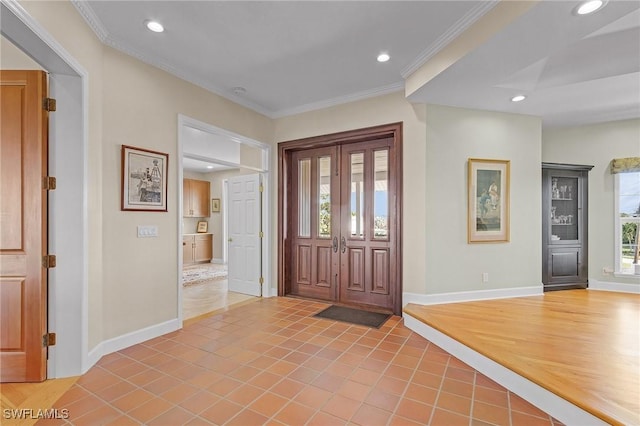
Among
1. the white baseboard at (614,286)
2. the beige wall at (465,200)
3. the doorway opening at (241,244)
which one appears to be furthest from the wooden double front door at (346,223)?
the white baseboard at (614,286)

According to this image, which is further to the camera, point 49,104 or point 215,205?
point 215,205

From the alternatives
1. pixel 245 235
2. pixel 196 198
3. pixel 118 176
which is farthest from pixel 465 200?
pixel 196 198

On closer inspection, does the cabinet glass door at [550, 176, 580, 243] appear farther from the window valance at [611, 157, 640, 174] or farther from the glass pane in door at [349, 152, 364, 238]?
the glass pane in door at [349, 152, 364, 238]

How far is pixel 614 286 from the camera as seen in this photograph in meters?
4.61

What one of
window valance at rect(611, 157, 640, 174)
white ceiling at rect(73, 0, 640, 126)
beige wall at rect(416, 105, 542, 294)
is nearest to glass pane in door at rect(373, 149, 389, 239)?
beige wall at rect(416, 105, 542, 294)

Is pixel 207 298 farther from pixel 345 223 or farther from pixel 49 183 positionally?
pixel 49 183

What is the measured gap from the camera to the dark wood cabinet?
4.58 meters

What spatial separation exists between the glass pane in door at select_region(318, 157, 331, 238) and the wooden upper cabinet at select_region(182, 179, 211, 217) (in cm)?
547

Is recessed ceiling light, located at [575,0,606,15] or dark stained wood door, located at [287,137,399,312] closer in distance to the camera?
recessed ceiling light, located at [575,0,606,15]

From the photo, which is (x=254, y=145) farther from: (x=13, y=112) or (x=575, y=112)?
(x=575, y=112)

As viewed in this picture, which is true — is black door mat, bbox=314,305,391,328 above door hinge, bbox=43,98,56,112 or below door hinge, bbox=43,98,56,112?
below

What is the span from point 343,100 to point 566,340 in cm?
377

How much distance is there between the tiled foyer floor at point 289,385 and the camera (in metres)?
1.92

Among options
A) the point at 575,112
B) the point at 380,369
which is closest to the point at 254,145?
the point at 380,369
